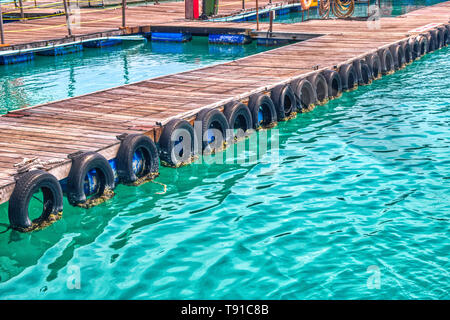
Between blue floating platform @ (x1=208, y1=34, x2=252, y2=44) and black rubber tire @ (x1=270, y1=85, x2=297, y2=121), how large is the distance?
50.4ft

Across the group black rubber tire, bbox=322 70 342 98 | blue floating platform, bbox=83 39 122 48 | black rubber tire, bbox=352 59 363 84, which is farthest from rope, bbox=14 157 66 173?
blue floating platform, bbox=83 39 122 48

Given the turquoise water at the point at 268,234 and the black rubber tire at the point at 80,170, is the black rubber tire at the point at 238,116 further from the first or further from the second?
the black rubber tire at the point at 80,170

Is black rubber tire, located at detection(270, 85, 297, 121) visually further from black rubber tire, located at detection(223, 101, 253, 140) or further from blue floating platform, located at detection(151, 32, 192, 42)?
blue floating platform, located at detection(151, 32, 192, 42)

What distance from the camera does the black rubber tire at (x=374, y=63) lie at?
2388cm

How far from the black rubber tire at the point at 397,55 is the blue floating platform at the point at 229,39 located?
9.63 metres

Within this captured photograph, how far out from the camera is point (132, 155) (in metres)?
13.0

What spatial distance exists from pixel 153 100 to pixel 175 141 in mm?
2737

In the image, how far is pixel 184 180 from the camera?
45.6ft

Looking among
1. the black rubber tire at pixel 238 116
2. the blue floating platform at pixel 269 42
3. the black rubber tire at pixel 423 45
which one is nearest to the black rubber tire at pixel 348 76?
the black rubber tire at pixel 238 116

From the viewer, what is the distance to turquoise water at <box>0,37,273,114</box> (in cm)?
2331

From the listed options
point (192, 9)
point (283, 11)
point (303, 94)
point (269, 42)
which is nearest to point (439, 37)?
point (269, 42)
